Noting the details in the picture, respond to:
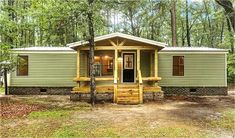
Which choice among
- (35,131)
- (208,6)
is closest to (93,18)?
(35,131)

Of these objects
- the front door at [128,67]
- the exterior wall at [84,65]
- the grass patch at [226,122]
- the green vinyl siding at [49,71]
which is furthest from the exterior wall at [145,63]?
the grass patch at [226,122]

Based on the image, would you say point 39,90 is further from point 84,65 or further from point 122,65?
point 122,65

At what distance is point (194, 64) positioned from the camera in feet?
56.8

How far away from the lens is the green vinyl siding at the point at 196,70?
17.3m

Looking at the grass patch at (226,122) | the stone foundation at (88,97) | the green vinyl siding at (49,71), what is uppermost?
the green vinyl siding at (49,71)

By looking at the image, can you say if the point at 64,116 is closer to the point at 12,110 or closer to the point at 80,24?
the point at 12,110

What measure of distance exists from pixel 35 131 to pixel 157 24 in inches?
1084

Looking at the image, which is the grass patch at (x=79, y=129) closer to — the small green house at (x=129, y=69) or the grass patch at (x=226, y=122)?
the grass patch at (x=226, y=122)

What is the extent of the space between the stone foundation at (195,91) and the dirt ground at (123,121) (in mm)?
4259

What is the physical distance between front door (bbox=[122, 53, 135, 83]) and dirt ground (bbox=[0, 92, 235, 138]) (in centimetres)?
425

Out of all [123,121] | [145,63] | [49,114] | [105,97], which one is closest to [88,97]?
[105,97]

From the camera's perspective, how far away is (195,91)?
17312mm

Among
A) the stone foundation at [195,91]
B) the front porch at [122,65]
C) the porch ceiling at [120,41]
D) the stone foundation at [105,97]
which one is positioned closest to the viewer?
the stone foundation at [105,97]

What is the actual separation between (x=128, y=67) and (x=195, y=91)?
456 cm
